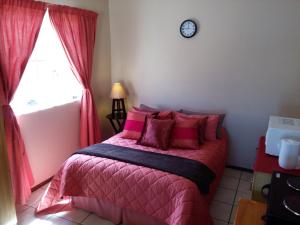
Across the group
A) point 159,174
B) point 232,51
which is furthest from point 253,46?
point 159,174

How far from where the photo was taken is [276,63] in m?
2.85

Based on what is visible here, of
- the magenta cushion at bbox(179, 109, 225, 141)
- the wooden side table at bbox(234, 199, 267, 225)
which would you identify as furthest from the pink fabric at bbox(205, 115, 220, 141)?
the wooden side table at bbox(234, 199, 267, 225)

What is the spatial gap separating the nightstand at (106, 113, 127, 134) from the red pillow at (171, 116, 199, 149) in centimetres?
107

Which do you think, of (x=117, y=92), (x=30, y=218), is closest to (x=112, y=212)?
(x=30, y=218)

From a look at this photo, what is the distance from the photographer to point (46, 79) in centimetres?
300

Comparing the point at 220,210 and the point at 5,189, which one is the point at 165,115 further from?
the point at 5,189

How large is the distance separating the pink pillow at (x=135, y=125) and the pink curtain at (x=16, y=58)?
1.13 m

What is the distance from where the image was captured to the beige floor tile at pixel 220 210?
2.34 meters

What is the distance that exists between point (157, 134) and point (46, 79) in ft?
4.90

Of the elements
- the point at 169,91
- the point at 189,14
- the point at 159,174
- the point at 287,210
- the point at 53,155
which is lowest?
the point at 53,155

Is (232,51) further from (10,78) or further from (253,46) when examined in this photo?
(10,78)

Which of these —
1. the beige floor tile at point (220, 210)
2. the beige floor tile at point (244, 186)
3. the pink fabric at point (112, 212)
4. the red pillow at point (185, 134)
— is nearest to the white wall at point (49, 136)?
the pink fabric at point (112, 212)

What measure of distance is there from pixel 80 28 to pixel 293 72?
8.33 feet

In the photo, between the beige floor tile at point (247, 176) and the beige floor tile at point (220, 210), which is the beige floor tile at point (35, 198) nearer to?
the beige floor tile at point (220, 210)
